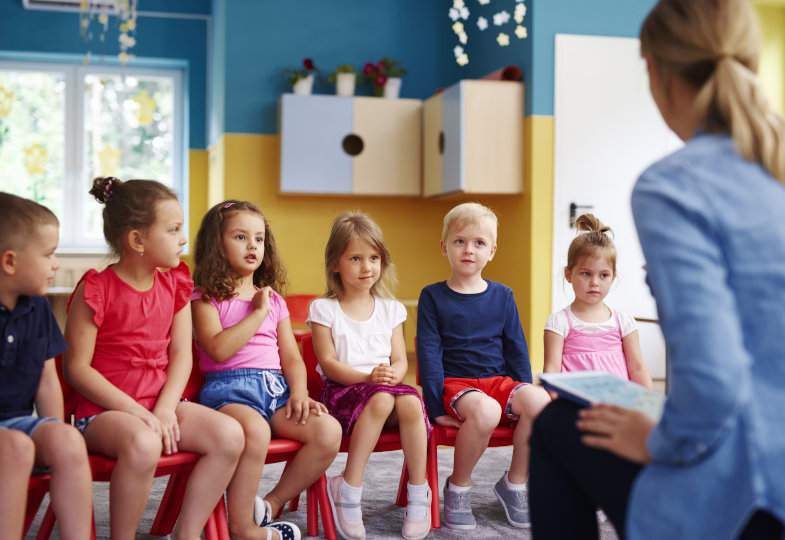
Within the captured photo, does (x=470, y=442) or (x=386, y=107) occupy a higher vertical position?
(x=386, y=107)

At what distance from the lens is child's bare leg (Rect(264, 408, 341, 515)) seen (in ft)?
6.28

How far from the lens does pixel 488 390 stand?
2229 mm

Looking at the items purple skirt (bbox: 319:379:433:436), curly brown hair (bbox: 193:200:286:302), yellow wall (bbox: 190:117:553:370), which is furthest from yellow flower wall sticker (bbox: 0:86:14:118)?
purple skirt (bbox: 319:379:433:436)

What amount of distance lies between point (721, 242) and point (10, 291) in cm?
139

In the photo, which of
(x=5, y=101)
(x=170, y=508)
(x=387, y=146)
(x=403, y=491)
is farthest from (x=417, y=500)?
(x=5, y=101)

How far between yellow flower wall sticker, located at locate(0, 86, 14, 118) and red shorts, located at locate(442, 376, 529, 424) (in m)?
5.24

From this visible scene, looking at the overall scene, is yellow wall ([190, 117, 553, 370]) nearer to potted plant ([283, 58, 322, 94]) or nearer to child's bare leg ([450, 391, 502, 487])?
potted plant ([283, 58, 322, 94])

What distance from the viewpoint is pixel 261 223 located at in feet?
7.12

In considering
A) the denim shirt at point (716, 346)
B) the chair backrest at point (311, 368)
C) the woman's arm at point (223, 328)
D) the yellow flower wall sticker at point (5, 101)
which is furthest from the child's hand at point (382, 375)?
the yellow flower wall sticker at point (5, 101)

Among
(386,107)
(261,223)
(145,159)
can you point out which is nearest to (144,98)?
(145,159)

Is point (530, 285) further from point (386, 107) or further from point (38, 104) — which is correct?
point (38, 104)

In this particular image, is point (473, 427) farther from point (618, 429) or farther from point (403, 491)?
point (618, 429)

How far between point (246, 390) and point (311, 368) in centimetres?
33

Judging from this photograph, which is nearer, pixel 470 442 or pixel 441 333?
pixel 470 442
